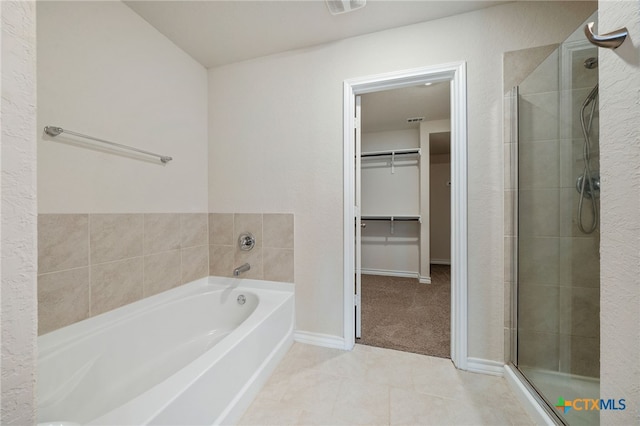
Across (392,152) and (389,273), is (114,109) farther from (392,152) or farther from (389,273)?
(389,273)

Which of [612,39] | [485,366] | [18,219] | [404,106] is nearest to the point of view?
[18,219]

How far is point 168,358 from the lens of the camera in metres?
1.47

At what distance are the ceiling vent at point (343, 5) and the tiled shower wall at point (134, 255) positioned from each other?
136 centimetres

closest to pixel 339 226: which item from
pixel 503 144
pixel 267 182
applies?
pixel 267 182

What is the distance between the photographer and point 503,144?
1.43 metres

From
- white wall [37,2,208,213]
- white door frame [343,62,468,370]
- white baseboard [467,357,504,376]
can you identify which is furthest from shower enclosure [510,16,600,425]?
white wall [37,2,208,213]

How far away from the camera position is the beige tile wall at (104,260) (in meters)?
1.12

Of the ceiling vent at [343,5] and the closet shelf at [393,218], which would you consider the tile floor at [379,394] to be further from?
the ceiling vent at [343,5]

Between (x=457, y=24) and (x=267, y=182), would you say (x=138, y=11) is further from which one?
(x=457, y=24)

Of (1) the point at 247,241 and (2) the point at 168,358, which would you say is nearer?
(2) the point at 168,358

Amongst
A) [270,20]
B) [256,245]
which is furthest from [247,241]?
[270,20]

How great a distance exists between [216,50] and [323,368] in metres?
2.43

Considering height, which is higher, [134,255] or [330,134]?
[330,134]

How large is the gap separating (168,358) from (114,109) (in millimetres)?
1549
